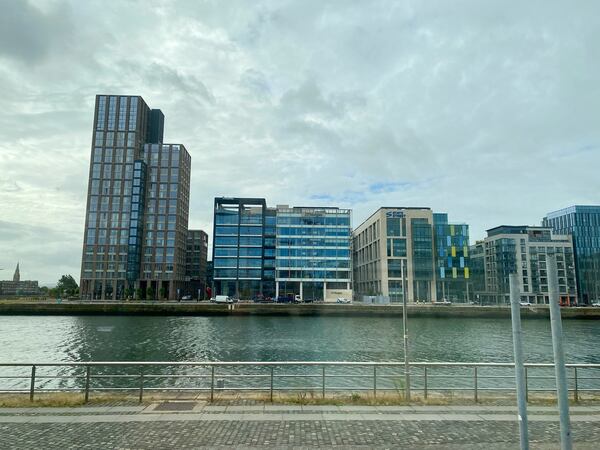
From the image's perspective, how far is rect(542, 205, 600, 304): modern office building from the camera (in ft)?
459

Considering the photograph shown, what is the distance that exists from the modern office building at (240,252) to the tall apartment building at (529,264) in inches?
2665

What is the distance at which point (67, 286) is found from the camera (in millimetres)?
149875

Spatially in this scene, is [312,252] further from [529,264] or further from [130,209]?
[529,264]

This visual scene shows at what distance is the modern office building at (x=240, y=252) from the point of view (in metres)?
123

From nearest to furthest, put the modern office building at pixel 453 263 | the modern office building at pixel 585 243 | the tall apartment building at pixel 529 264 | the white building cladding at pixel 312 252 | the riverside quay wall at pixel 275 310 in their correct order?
the riverside quay wall at pixel 275 310 < the modern office building at pixel 453 263 < the white building cladding at pixel 312 252 < the tall apartment building at pixel 529 264 < the modern office building at pixel 585 243

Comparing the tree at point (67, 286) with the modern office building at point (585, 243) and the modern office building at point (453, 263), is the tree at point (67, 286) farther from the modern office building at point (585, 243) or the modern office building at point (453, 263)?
the modern office building at point (585, 243)

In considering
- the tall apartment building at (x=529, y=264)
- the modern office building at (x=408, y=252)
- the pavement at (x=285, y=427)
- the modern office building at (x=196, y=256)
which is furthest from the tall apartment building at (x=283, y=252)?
the pavement at (x=285, y=427)

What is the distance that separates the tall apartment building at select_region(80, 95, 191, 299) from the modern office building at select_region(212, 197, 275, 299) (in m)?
23.9

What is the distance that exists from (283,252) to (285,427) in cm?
11131

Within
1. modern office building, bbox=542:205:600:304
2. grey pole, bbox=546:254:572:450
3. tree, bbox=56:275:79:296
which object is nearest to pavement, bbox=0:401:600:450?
grey pole, bbox=546:254:572:450

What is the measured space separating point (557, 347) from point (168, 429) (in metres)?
8.50

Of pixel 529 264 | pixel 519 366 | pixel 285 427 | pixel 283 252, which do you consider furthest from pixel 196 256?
pixel 519 366

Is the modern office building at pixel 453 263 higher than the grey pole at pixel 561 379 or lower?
higher

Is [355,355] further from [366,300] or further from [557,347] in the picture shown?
[366,300]
